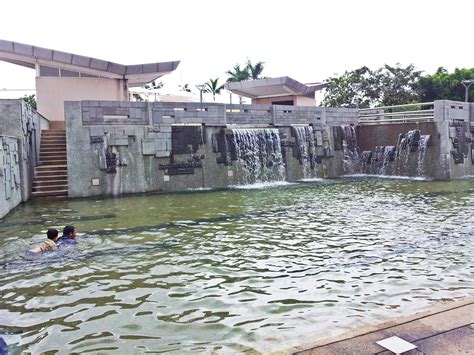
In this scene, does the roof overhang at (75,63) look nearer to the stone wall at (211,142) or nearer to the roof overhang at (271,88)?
the stone wall at (211,142)

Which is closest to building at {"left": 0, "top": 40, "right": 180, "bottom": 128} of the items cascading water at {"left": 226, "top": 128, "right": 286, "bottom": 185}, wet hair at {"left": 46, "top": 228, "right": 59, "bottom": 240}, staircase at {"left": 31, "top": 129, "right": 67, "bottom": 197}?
staircase at {"left": 31, "top": 129, "right": 67, "bottom": 197}

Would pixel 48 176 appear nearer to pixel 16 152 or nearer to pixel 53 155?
pixel 53 155

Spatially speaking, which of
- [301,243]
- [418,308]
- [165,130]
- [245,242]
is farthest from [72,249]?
[165,130]

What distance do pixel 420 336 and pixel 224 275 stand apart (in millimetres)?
2674

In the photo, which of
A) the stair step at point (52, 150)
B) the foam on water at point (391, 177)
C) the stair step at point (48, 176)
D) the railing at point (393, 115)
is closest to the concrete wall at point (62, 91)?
the stair step at point (52, 150)

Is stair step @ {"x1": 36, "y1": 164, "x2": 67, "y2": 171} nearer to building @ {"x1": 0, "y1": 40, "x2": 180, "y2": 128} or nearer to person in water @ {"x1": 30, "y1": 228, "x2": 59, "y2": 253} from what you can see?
building @ {"x1": 0, "y1": 40, "x2": 180, "y2": 128}

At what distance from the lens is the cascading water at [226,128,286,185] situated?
15664 millimetres

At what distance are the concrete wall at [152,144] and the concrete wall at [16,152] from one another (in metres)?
1.12

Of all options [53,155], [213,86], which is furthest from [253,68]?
[53,155]

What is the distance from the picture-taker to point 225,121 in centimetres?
1562

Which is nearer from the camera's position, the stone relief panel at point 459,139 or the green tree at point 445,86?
the stone relief panel at point 459,139

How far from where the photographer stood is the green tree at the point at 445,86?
32219 mm

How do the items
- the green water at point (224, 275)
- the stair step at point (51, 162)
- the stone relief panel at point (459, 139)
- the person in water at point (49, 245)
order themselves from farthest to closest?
the stone relief panel at point (459, 139)
the stair step at point (51, 162)
the person in water at point (49, 245)
the green water at point (224, 275)

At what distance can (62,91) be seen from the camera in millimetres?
18578
